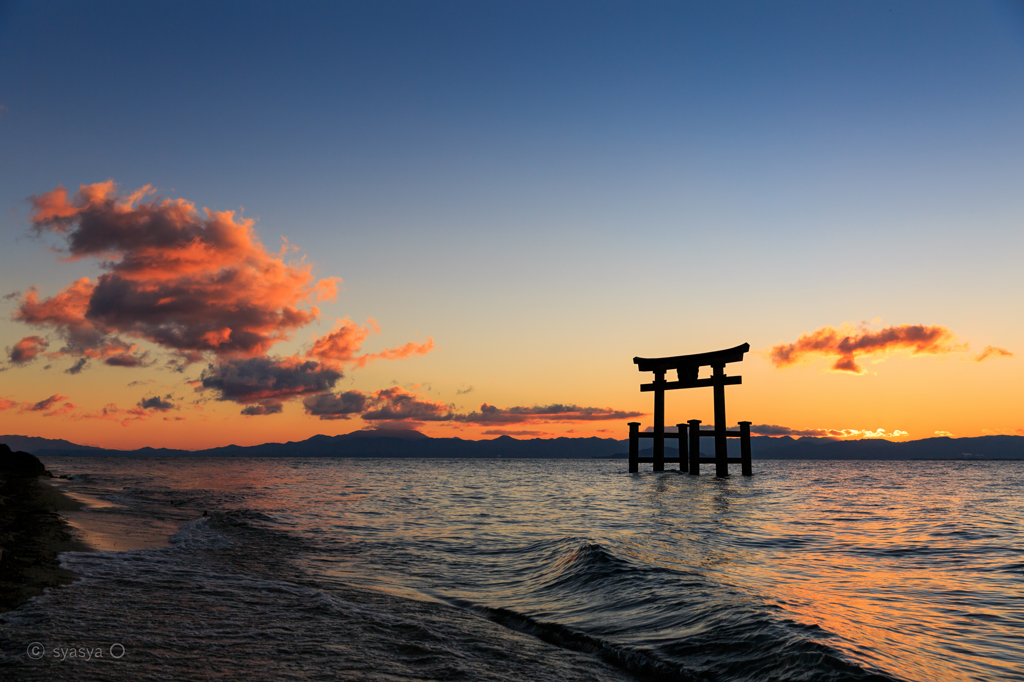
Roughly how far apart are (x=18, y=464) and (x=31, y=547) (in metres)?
28.2

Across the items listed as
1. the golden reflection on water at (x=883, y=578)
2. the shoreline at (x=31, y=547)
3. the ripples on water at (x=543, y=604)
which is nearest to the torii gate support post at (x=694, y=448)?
the golden reflection on water at (x=883, y=578)

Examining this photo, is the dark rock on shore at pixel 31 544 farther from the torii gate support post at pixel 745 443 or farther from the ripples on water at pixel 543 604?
the torii gate support post at pixel 745 443

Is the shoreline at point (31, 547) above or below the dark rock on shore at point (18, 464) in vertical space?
above

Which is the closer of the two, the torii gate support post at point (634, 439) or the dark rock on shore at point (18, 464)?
the dark rock on shore at point (18, 464)

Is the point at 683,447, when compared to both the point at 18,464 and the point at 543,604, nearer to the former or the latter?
the point at 543,604

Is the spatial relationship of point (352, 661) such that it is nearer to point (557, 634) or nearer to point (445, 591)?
point (557, 634)

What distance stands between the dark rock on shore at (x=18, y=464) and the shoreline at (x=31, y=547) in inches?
668

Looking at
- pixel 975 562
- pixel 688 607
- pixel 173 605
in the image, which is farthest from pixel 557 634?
pixel 975 562

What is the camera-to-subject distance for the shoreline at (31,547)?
18.9 feet

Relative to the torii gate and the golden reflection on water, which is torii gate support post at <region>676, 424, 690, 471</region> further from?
the golden reflection on water

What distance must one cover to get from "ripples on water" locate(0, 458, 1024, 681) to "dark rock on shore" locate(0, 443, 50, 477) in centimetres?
2117

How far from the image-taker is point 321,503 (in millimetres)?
19188

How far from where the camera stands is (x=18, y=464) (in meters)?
29.2

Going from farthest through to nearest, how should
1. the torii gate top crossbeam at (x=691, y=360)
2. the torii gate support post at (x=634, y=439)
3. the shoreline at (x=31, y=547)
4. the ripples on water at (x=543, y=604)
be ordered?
the torii gate support post at (x=634, y=439)
the torii gate top crossbeam at (x=691, y=360)
the shoreline at (x=31, y=547)
the ripples on water at (x=543, y=604)
